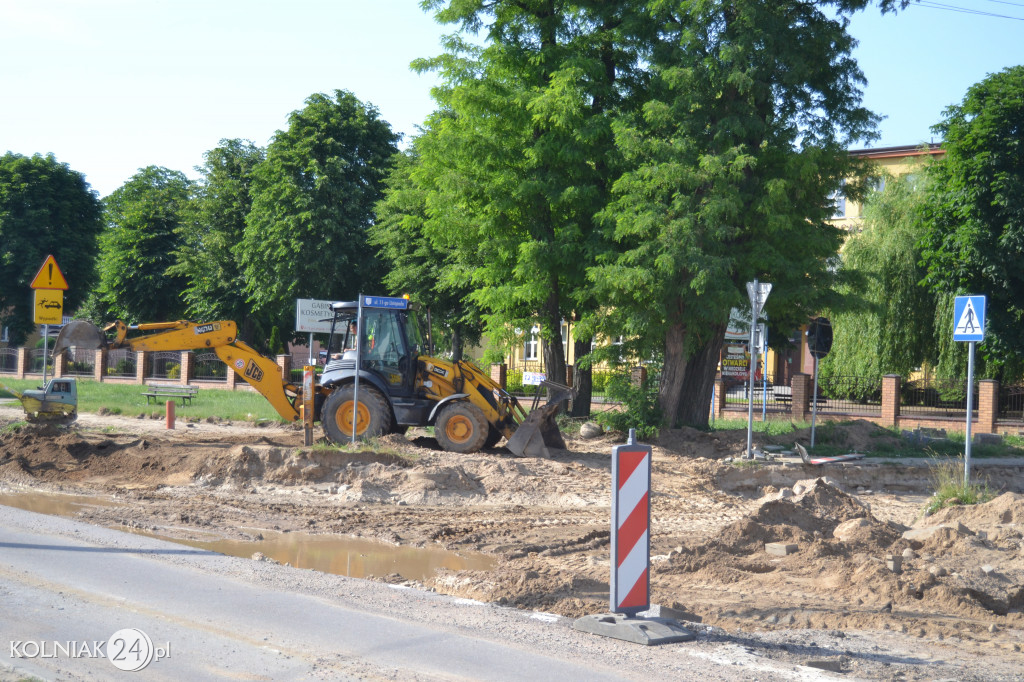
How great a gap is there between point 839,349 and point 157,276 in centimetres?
3571

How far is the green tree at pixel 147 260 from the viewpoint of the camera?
49594 mm

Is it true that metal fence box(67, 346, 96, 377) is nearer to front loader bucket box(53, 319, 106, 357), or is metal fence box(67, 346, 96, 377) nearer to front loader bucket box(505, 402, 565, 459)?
front loader bucket box(53, 319, 106, 357)

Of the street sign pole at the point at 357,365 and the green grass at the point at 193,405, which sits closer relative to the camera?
the street sign pole at the point at 357,365

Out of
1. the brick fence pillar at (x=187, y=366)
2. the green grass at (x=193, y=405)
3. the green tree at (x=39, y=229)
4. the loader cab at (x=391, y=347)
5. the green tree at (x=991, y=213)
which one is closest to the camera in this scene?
the loader cab at (x=391, y=347)

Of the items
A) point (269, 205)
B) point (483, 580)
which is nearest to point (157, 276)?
point (269, 205)

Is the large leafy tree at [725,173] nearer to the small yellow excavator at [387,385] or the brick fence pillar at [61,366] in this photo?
the small yellow excavator at [387,385]

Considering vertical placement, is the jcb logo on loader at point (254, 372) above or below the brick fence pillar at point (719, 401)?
above

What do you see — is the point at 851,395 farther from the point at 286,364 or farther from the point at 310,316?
the point at 286,364

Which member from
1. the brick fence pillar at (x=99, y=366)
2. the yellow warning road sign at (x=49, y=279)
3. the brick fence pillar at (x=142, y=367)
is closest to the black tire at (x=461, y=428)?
the yellow warning road sign at (x=49, y=279)

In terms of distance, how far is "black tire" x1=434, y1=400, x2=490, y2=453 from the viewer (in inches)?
632

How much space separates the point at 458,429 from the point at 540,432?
1.48m

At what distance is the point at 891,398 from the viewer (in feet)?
91.3

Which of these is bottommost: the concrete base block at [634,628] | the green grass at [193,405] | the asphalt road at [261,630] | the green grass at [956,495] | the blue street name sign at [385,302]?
the green grass at [193,405]

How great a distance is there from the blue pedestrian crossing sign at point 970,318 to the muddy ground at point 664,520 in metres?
2.78
